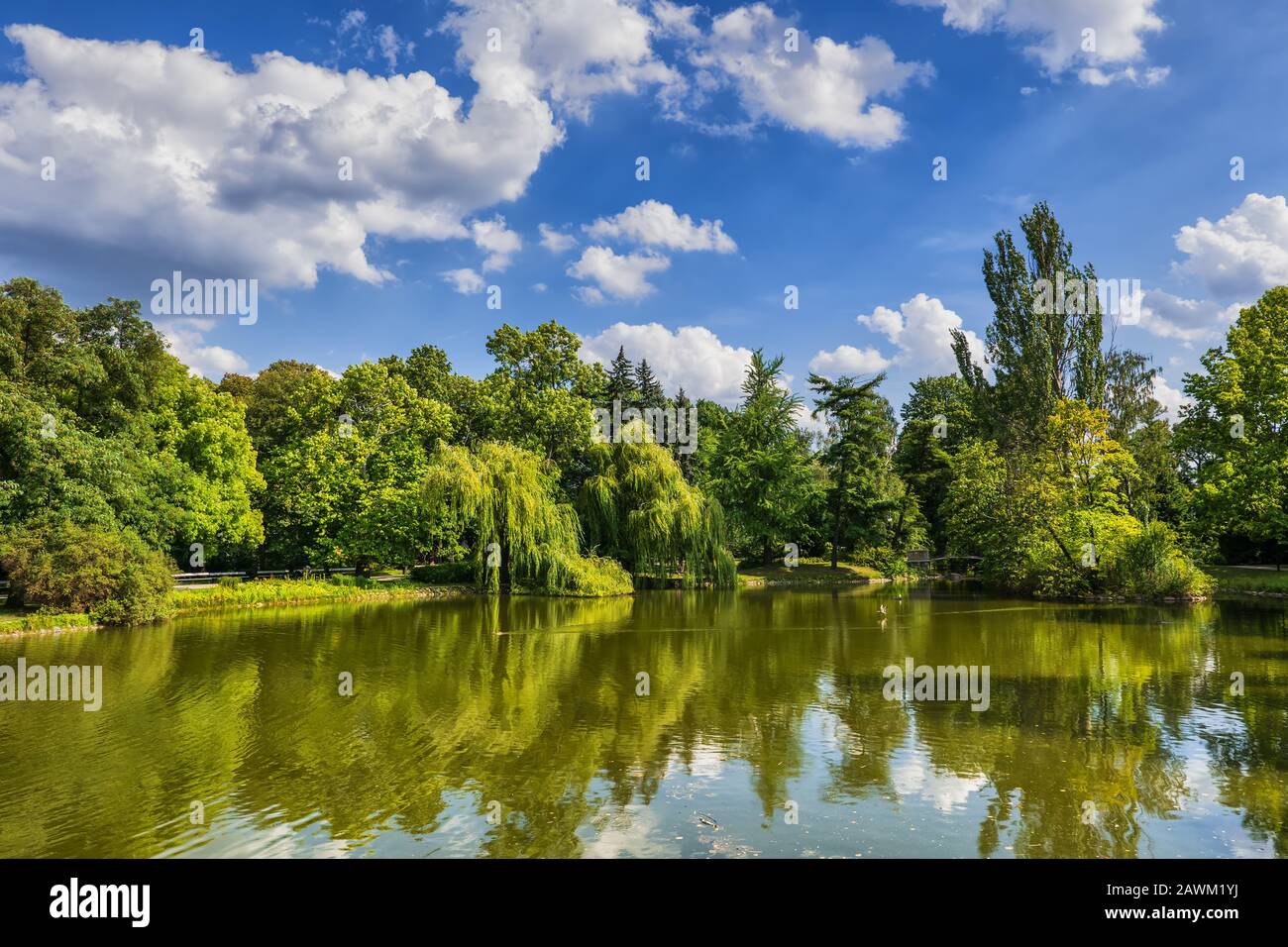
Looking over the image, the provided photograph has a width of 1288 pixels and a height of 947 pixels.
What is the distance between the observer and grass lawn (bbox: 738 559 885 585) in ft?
140

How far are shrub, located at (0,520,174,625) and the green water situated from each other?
282 centimetres

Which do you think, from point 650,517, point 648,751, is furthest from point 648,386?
point 648,751

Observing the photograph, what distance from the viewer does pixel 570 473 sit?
43094 millimetres

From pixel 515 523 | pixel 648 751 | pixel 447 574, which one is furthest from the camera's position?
pixel 447 574

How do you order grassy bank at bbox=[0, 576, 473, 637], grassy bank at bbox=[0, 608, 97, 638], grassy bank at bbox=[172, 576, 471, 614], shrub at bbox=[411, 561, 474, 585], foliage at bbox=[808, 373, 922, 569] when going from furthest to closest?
foliage at bbox=[808, 373, 922, 569]
shrub at bbox=[411, 561, 474, 585]
grassy bank at bbox=[172, 576, 471, 614]
grassy bank at bbox=[0, 576, 473, 637]
grassy bank at bbox=[0, 608, 97, 638]

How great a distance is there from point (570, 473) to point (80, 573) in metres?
24.8

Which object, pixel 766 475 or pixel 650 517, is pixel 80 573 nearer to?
pixel 650 517

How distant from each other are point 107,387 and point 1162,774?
33.4m

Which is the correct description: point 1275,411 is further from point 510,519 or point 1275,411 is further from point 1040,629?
point 510,519

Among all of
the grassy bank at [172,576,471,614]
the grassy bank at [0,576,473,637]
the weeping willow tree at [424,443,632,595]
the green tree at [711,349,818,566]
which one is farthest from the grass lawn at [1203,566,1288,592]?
the grassy bank at [172,576,471,614]

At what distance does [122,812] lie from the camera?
25.6 feet

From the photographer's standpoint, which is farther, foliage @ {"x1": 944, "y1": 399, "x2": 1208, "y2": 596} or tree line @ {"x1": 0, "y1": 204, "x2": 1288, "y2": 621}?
foliage @ {"x1": 944, "y1": 399, "x2": 1208, "y2": 596}

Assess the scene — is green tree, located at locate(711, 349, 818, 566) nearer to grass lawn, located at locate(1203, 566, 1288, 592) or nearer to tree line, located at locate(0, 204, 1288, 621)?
tree line, located at locate(0, 204, 1288, 621)

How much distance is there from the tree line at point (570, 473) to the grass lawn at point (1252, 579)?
1.57m
